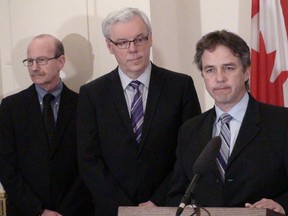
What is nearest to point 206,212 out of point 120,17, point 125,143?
point 125,143

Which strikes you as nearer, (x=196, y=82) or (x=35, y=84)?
(x=35, y=84)

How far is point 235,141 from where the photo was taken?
275 cm

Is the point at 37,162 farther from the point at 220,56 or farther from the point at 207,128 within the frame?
the point at 220,56

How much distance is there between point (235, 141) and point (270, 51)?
1.65 m

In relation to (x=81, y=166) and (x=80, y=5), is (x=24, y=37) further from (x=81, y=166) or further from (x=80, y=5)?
(x=81, y=166)

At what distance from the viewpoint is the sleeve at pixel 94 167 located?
3279mm

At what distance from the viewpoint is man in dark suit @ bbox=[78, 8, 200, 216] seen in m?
3.33

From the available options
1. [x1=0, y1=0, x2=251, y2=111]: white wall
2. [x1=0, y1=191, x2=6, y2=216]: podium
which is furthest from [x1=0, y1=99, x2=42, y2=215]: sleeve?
[x1=0, y1=0, x2=251, y2=111]: white wall

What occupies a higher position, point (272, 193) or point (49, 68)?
point (49, 68)

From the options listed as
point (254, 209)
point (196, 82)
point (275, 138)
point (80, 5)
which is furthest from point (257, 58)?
point (254, 209)

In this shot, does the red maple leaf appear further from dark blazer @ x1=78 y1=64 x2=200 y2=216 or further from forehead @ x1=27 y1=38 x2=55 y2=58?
forehead @ x1=27 y1=38 x2=55 y2=58

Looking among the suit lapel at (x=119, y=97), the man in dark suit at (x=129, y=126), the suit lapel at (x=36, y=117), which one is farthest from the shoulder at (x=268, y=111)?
the suit lapel at (x=36, y=117)

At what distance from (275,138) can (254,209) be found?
Result: 636mm

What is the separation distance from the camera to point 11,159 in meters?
3.84
